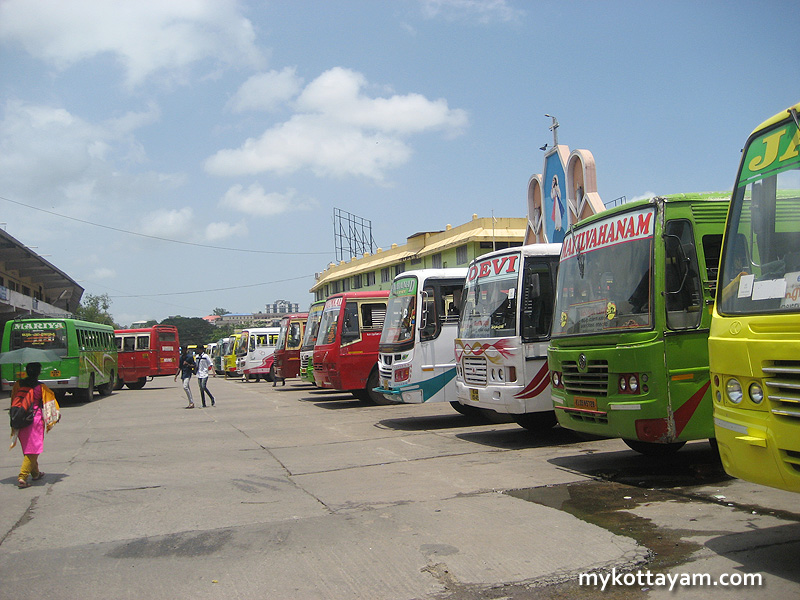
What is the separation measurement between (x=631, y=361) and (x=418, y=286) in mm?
6846

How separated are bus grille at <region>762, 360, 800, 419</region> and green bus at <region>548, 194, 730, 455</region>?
9.32 feet

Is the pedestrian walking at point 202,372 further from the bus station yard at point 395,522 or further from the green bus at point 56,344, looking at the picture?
the bus station yard at point 395,522

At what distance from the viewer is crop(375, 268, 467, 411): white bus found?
43.3ft

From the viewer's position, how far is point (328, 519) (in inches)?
257

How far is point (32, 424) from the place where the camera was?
8547mm

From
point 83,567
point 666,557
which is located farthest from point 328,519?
point 666,557

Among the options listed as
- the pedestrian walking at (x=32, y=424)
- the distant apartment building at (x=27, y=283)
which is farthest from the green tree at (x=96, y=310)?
the pedestrian walking at (x=32, y=424)

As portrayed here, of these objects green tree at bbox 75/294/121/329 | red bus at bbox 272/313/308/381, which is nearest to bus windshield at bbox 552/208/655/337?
red bus at bbox 272/313/308/381

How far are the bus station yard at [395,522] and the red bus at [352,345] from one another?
6.23m

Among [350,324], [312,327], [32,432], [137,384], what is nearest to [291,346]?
[312,327]

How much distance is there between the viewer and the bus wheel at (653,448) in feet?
28.3

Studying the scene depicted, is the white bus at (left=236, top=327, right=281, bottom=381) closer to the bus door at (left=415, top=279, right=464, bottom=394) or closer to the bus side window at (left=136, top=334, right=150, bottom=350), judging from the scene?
the bus side window at (left=136, top=334, right=150, bottom=350)

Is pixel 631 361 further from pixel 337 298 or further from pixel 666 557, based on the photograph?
pixel 337 298

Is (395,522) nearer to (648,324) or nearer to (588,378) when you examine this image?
(588,378)
